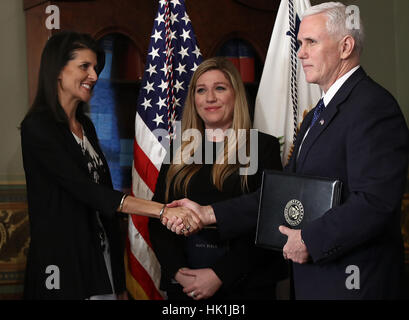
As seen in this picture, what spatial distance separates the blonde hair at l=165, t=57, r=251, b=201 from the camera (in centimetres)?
244

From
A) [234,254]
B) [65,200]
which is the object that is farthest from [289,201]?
[65,200]

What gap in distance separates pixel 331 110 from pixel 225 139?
2.62 feet

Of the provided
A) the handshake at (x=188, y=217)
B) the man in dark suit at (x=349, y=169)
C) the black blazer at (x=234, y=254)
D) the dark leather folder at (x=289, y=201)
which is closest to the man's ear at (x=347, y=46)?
the man in dark suit at (x=349, y=169)

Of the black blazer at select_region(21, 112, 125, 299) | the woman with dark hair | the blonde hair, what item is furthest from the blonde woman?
the black blazer at select_region(21, 112, 125, 299)

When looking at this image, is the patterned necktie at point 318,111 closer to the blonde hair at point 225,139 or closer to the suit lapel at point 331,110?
the suit lapel at point 331,110

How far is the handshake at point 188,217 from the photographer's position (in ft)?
7.64

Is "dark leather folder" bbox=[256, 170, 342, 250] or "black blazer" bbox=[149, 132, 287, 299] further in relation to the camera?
"black blazer" bbox=[149, 132, 287, 299]

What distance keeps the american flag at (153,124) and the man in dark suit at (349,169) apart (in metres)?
1.20

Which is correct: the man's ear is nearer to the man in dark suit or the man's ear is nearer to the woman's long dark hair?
the man in dark suit

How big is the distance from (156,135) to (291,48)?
1.00 m

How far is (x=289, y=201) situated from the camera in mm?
1896

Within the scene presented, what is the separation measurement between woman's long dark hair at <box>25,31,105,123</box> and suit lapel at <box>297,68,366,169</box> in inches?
44.8

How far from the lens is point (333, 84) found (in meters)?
1.98
